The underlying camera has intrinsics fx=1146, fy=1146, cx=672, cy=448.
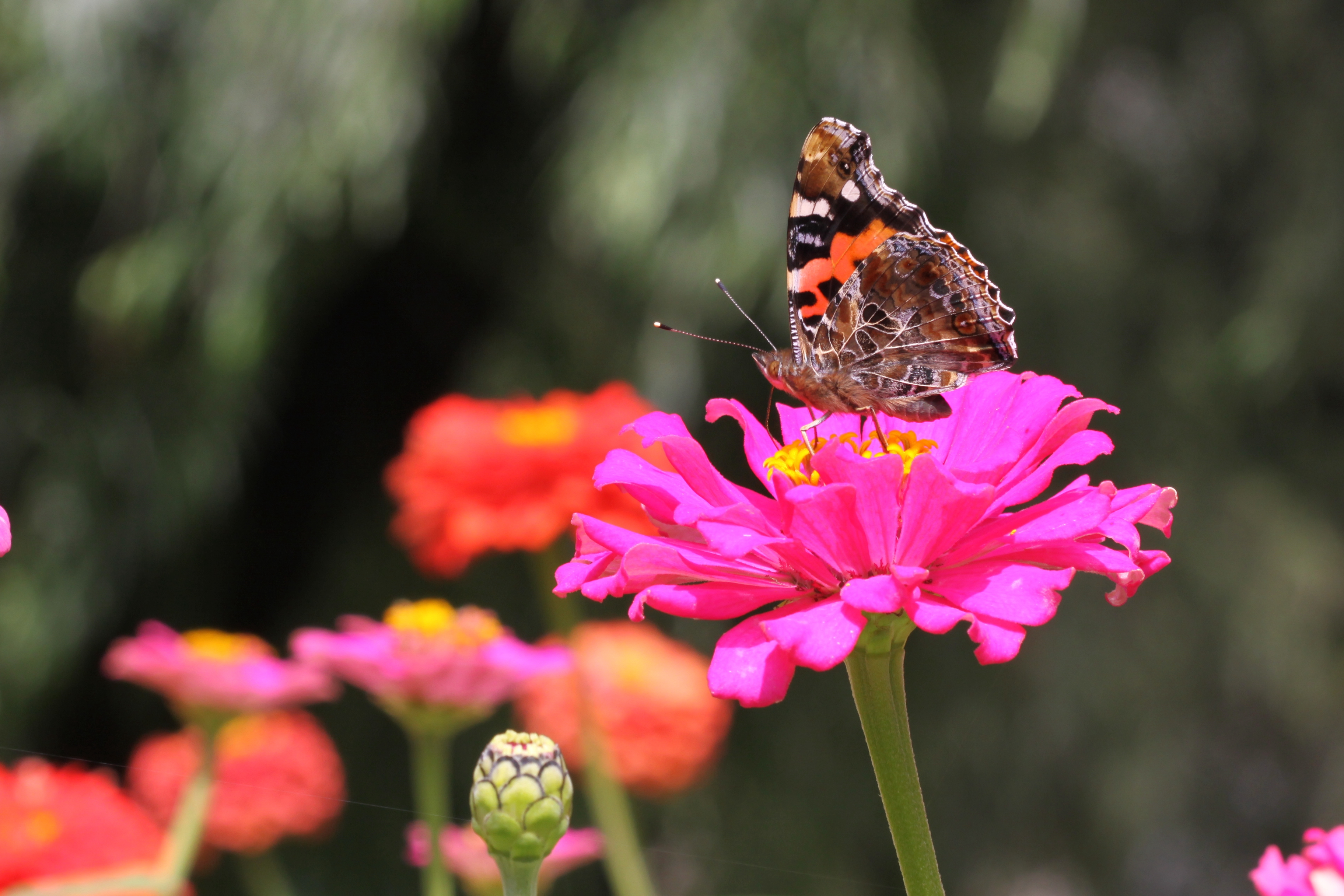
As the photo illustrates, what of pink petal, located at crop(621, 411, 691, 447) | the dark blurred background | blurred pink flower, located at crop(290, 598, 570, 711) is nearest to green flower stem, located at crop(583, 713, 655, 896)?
blurred pink flower, located at crop(290, 598, 570, 711)

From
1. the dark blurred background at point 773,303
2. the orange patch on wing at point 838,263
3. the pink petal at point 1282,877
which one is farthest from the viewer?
the dark blurred background at point 773,303

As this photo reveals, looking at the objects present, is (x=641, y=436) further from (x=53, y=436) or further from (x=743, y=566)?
(x=53, y=436)

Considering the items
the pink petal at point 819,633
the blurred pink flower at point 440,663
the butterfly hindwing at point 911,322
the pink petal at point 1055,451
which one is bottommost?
the blurred pink flower at point 440,663

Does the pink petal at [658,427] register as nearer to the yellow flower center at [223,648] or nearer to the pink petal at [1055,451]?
the pink petal at [1055,451]

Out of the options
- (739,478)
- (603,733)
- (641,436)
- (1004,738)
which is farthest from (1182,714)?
(641,436)

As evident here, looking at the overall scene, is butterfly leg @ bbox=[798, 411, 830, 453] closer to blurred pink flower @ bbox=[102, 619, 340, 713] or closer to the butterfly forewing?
the butterfly forewing

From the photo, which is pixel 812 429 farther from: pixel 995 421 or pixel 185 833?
pixel 185 833

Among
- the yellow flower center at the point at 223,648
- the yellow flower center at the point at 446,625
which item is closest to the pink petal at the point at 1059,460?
the yellow flower center at the point at 446,625
